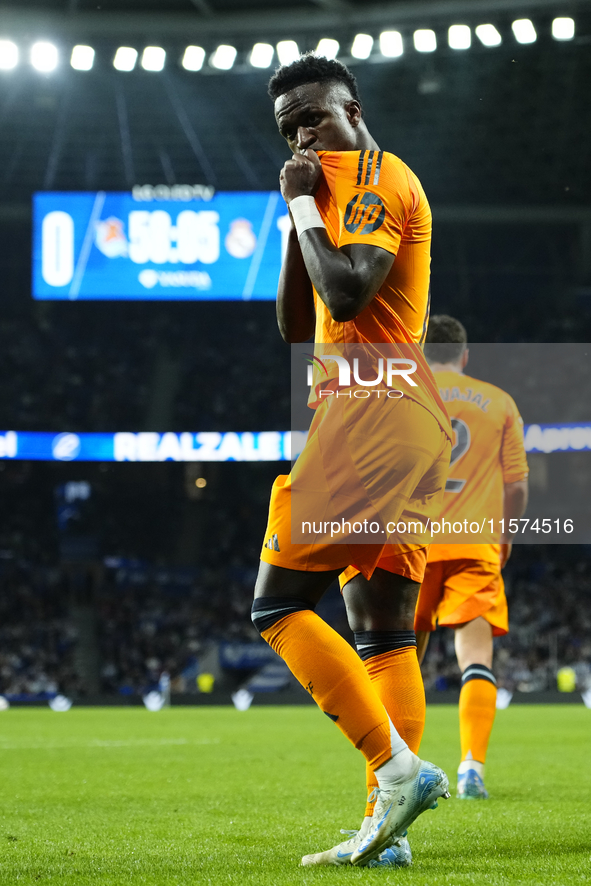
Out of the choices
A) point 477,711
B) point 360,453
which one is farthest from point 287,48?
point 360,453

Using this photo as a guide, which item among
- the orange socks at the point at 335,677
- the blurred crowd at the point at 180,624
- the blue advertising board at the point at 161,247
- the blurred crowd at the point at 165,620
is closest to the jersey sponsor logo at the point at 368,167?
the orange socks at the point at 335,677

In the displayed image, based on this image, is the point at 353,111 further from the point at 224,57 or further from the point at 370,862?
the point at 224,57

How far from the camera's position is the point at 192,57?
54.0 ft

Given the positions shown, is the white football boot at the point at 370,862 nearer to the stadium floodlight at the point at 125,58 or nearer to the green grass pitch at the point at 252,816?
the green grass pitch at the point at 252,816

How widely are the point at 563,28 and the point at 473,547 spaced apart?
12.8 metres

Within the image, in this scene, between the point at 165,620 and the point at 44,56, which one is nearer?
the point at 44,56

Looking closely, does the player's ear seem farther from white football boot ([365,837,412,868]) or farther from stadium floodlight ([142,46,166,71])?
stadium floodlight ([142,46,166,71])

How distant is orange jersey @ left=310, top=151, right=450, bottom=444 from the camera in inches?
97.1

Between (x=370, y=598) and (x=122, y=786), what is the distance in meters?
2.52

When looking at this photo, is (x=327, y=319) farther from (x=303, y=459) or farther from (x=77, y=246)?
(x=77, y=246)

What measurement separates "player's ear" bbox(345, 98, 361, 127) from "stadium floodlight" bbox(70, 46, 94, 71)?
1478 centimetres

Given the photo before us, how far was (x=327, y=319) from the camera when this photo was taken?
260 centimetres

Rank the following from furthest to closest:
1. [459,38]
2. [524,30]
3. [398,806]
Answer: [459,38], [524,30], [398,806]

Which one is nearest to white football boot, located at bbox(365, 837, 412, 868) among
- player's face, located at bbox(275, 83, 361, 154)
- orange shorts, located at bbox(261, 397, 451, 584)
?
orange shorts, located at bbox(261, 397, 451, 584)
